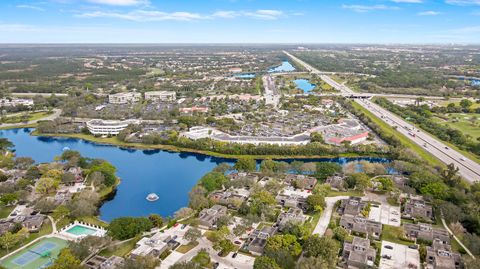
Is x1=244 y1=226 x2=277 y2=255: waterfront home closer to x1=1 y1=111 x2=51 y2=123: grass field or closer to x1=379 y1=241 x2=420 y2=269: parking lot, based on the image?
x1=379 y1=241 x2=420 y2=269: parking lot

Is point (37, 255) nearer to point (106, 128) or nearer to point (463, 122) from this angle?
point (106, 128)

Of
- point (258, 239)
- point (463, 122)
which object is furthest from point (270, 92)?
point (258, 239)

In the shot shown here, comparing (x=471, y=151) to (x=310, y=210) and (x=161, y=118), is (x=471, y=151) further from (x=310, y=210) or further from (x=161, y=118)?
(x=161, y=118)

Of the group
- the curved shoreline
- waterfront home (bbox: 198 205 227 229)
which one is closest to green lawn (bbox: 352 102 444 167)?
the curved shoreline

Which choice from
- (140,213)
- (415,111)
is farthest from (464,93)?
(140,213)

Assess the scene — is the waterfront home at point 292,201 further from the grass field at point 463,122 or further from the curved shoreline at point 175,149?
the grass field at point 463,122
